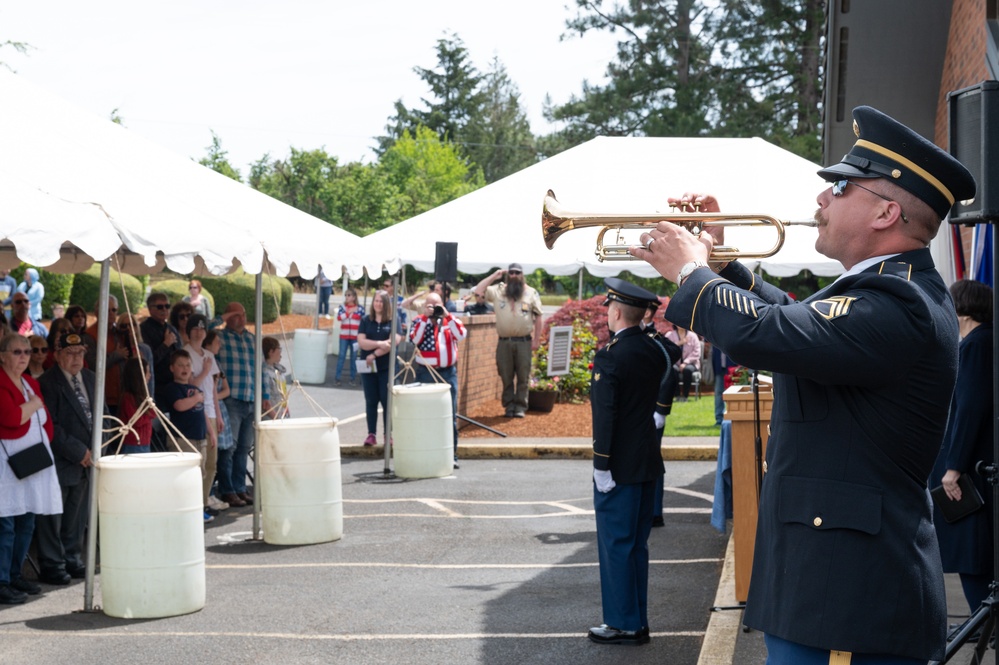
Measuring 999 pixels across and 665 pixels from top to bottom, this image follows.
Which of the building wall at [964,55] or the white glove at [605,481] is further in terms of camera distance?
the building wall at [964,55]

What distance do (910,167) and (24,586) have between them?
7.17 meters

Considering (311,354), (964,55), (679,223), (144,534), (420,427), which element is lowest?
(144,534)

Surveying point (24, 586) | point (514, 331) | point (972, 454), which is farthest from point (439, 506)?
point (972, 454)

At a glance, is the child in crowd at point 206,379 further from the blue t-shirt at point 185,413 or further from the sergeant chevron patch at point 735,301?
the sergeant chevron patch at point 735,301

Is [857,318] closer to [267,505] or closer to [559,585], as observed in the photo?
[559,585]

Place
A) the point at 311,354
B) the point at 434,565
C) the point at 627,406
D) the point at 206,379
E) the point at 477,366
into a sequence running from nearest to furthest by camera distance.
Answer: the point at 627,406 → the point at 434,565 → the point at 206,379 → the point at 477,366 → the point at 311,354

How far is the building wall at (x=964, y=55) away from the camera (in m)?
10.4

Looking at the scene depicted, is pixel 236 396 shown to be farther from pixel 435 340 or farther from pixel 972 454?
pixel 972 454

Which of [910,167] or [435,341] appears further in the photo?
[435,341]

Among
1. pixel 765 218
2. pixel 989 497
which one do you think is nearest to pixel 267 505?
pixel 989 497

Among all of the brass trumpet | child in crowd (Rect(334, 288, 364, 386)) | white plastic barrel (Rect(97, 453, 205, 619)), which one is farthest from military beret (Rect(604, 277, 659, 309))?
child in crowd (Rect(334, 288, 364, 386))

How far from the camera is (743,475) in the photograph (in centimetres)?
759

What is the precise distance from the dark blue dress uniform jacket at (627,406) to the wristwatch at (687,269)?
390 centimetres

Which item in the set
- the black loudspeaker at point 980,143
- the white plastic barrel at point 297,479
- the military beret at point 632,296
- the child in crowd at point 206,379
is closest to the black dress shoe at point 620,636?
the military beret at point 632,296
